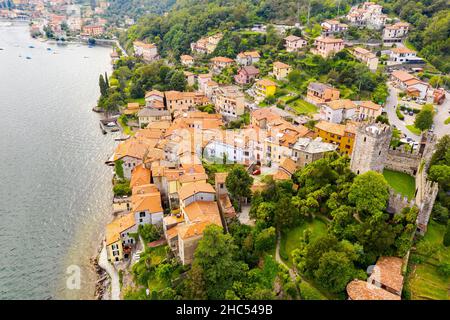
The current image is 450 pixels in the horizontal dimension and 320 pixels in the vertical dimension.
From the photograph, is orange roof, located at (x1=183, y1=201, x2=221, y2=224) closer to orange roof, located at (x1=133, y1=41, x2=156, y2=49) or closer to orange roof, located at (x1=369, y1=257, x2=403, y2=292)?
orange roof, located at (x1=369, y1=257, x2=403, y2=292)

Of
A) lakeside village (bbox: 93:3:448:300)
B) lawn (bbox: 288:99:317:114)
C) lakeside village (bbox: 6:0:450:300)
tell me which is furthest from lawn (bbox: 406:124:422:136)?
lawn (bbox: 288:99:317:114)

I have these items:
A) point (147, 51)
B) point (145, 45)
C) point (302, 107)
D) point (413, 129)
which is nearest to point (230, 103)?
point (302, 107)

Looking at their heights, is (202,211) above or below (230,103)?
below

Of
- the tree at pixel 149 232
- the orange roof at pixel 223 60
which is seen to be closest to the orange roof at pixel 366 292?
the tree at pixel 149 232

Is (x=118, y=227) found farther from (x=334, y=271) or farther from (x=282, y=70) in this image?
(x=282, y=70)

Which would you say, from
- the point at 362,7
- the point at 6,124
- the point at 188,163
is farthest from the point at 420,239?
the point at 362,7

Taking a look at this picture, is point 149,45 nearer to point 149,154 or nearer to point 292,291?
point 149,154

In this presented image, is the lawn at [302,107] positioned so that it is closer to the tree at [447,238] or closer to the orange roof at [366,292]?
the tree at [447,238]
